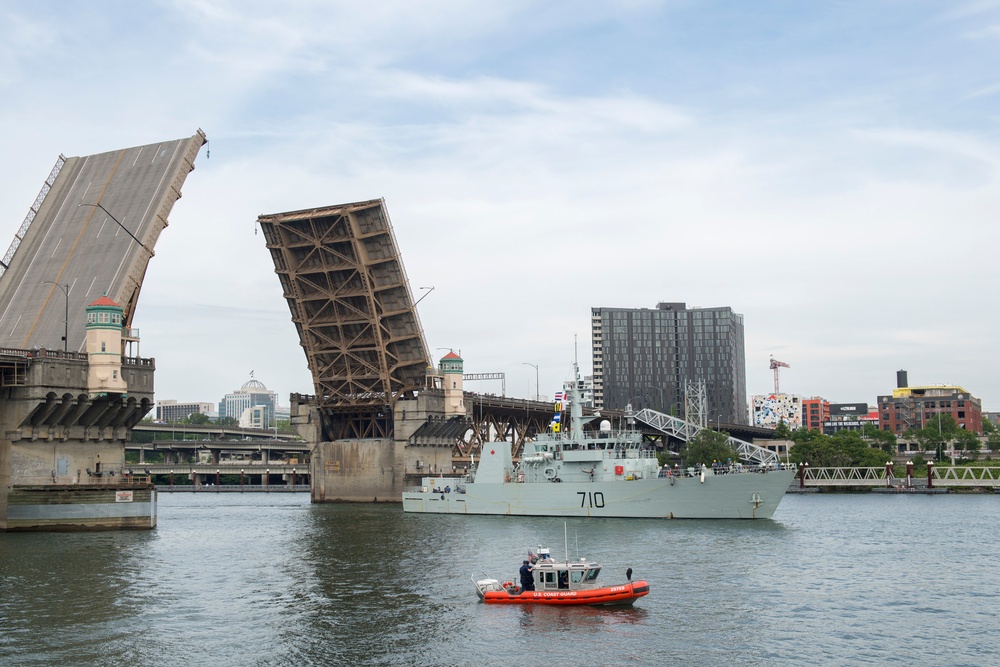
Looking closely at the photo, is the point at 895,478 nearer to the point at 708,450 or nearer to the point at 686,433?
the point at 708,450

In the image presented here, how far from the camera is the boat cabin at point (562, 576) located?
2677 centimetres

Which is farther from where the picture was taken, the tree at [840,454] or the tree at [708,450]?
the tree at [708,450]

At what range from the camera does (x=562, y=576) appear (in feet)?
87.9

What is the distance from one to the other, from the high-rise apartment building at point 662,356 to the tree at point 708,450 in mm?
83658

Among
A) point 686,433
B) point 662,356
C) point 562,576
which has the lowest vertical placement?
point 562,576

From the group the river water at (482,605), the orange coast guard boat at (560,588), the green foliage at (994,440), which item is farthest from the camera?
the green foliage at (994,440)

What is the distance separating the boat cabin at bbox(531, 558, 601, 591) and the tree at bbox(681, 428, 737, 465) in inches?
2609

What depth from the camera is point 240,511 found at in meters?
69.4

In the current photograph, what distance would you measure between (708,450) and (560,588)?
69.0 m

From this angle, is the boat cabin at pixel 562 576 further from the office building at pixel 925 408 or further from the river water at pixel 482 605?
the office building at pixel 925 408

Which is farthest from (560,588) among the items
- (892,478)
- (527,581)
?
(892,478)

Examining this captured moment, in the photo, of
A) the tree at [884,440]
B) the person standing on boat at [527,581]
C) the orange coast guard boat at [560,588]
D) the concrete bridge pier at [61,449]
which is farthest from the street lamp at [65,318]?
the tree at [884,440]

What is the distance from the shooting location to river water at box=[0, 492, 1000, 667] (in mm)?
21672

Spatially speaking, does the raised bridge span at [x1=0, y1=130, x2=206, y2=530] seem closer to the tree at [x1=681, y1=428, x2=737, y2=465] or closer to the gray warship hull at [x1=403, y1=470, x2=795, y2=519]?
the gray warship hull at [x1=403, y1=470, x2=795, y2=519]
